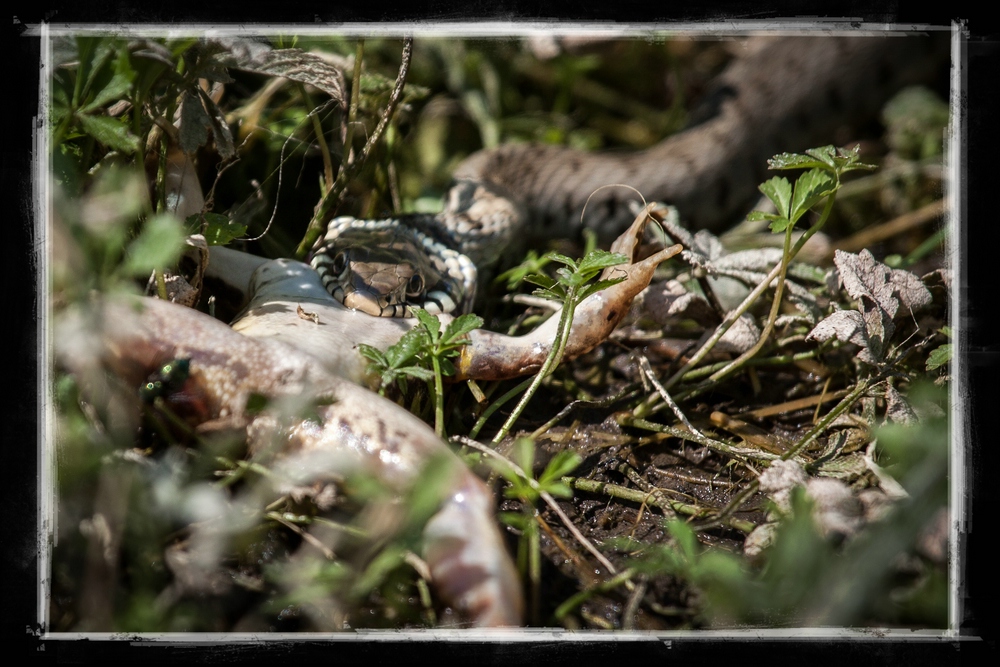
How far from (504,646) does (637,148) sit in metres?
2.92

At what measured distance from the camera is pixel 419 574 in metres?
1.52

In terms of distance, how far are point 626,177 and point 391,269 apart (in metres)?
1.66

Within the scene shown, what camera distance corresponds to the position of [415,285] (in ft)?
7.70

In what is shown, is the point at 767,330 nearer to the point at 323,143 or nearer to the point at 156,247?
the point at 323,143

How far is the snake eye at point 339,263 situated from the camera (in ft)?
7.41

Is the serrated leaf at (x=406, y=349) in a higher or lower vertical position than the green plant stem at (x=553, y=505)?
higher

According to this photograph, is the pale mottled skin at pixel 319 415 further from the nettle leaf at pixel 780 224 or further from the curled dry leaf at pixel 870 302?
the curled dry leaf at pixel 870 302

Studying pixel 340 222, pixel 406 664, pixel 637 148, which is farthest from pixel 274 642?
pixel 637 148

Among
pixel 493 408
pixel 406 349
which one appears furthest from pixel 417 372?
pixel 493 408

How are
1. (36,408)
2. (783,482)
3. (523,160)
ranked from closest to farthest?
(36,408), (783,482), (523,160)

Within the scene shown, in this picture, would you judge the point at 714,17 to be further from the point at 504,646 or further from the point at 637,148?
the point at 637,148

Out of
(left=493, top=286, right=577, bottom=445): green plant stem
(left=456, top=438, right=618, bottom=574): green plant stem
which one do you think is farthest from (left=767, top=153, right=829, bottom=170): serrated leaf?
(left=456, top=438, right=618, bottom=574): green plant stem

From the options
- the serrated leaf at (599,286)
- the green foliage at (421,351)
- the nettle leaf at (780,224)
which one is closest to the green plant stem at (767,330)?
the nettle leaf at (780,224)

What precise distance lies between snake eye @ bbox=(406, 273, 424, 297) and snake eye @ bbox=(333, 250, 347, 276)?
7.0 inches
